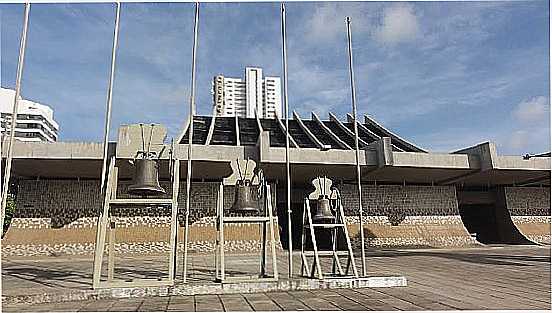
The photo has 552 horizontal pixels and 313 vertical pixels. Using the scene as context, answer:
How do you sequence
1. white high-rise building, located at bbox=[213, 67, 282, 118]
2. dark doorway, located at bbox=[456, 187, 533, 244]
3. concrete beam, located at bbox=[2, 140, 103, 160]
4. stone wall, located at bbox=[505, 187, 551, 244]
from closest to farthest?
concrete beam, located at bbox=[2, 140, 103, 160] < stone wall, located at bbox=[505, 187, 551, 244] < dark doorway, located at bbox=[456, 187, 533, 244] < white high-rise building, located at bbox=[213, 67, 282, 118]

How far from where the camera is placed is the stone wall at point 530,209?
2214 centimetres

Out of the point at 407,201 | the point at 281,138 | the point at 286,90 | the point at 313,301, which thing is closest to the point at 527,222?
the point at 407,201

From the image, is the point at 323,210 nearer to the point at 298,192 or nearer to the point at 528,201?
the point at 298,192

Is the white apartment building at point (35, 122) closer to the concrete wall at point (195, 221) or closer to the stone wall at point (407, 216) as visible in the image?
the concrete wall at point (195, 221)

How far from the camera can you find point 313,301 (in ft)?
14.6

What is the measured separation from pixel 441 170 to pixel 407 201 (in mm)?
3341

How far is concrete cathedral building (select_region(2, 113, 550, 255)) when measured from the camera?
54.0 ft

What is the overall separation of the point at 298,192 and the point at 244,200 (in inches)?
606

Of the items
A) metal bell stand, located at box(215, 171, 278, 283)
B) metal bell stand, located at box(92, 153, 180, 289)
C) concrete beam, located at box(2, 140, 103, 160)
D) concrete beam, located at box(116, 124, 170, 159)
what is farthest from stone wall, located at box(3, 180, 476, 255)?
metal bell stand, located at box(92, 153, 180, 289)

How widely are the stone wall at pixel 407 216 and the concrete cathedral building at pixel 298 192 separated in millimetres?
51

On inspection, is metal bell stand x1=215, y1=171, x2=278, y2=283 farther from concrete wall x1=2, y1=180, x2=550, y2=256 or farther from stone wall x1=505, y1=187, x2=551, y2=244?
stone wall x1=505, y1=187, x2=551, y2=244

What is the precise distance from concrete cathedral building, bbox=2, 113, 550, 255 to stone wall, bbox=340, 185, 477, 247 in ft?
0.17

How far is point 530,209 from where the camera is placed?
23.0m

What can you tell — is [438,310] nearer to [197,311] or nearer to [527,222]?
[197,311]
